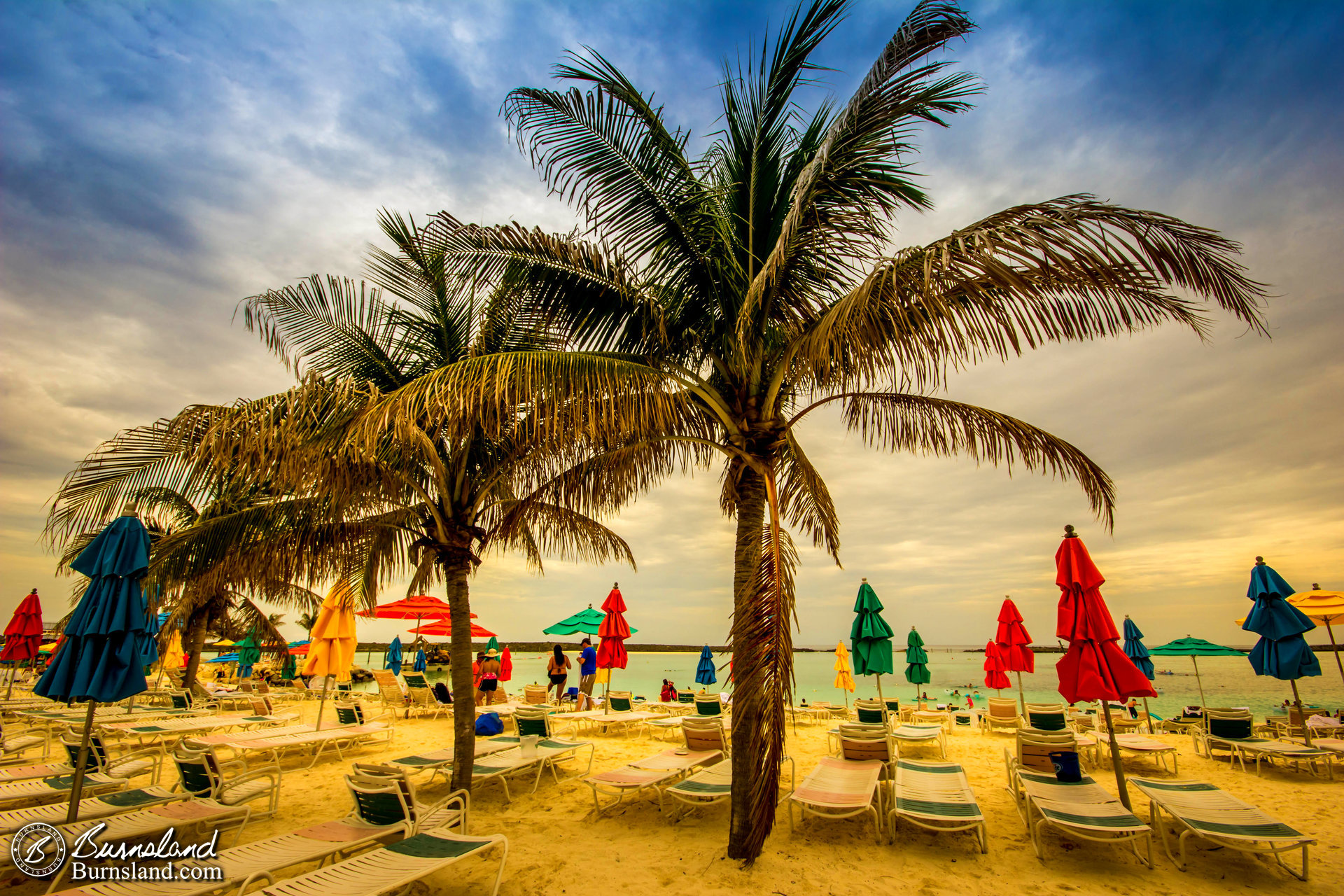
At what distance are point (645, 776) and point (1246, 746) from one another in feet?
28.4

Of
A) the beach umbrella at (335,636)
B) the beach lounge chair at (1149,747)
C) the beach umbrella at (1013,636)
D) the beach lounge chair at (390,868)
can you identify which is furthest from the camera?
the beach umbrella at (1013,636)

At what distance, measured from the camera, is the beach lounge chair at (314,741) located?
25.1ft

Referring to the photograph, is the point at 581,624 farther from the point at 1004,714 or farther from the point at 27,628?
the point at 27,628

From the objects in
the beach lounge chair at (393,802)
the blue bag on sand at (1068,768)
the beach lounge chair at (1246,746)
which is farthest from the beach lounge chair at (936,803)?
the beach lounge chair at (1246,746)

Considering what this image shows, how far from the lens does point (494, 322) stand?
275 inches

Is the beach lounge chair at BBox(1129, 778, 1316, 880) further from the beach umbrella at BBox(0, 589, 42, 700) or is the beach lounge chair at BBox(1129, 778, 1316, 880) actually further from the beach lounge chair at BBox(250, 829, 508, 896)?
the beach umbrella at BBox(0, 589, 42, 700)

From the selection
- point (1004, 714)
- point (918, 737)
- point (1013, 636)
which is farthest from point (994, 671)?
point (918, 737)

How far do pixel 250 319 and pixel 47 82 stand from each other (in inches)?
117

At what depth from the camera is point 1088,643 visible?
18.1 feet

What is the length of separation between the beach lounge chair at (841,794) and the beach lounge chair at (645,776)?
1.38 m

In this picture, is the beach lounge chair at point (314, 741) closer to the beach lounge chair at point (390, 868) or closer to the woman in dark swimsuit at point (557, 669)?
the woman in dark swimsuit at point (557, 669)

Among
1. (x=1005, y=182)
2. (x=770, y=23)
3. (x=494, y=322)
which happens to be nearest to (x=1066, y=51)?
(x=1005, y=182)

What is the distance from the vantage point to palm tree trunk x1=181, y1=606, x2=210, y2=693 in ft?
47.4

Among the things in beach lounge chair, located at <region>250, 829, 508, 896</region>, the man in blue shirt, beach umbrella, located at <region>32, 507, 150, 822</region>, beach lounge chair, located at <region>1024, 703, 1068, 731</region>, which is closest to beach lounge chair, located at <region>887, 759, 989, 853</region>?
beach lounge chair, located at <region>1024, 703, 1068, 731</region>
